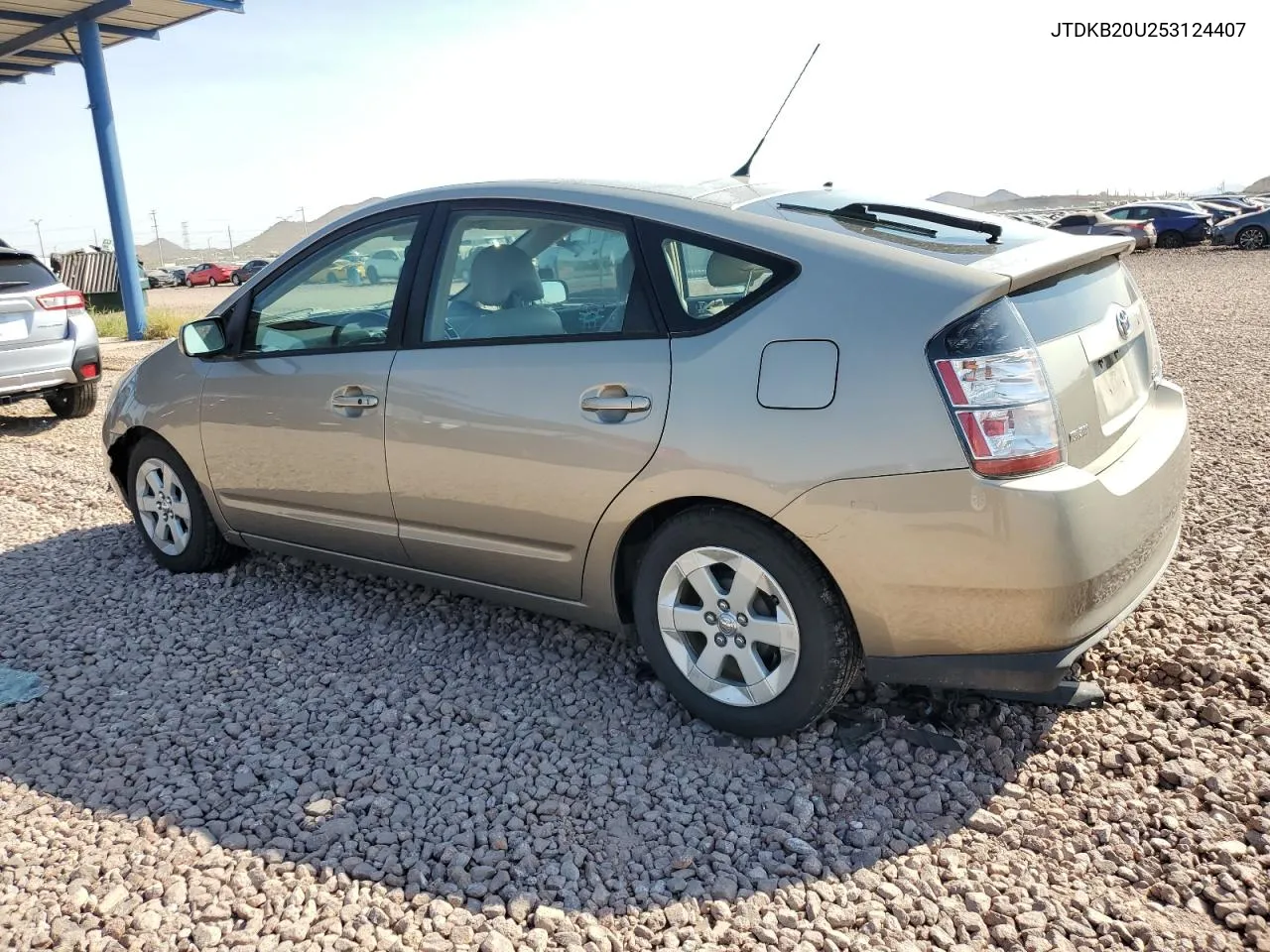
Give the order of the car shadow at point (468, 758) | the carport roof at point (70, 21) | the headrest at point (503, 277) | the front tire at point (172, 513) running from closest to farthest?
the car shadow at point (468, 758)
the headrest at point (503, 277)
the front tire at point (172, 513)
the carport roof at point (70, 21)

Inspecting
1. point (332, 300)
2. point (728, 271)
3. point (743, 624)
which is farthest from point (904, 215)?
point (332, 300)

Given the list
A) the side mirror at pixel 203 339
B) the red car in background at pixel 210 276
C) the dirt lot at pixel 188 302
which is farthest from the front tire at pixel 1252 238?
the red car in background at pixel 210 276

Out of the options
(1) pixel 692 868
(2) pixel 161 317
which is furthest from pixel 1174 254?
(1) pixel 692 868

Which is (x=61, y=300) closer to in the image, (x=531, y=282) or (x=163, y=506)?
(x=163, y=506)

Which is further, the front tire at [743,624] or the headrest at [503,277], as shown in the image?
the headrest at [503,277]

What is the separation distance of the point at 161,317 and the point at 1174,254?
26.5m

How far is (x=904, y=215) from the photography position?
340 centimetres

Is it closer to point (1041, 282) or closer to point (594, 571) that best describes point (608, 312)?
point (594, 571)

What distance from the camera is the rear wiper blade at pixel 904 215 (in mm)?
3199

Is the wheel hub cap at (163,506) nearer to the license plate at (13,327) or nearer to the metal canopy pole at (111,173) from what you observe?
the license plate at (13,327)

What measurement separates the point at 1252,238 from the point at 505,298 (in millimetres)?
31829

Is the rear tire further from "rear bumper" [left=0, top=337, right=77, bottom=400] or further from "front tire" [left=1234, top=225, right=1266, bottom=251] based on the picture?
"front tire" [left=1234, top=225, right=1266, bottom=251]

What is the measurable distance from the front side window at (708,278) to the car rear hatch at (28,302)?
21.7 feet

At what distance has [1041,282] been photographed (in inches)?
113
